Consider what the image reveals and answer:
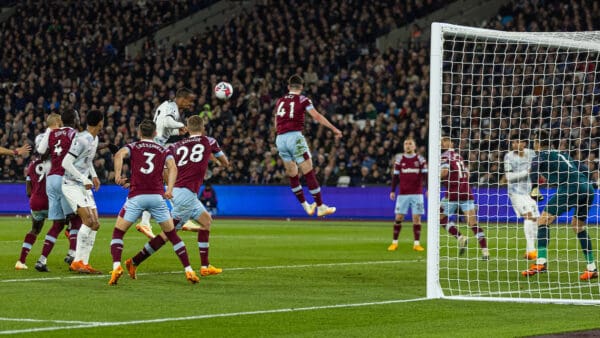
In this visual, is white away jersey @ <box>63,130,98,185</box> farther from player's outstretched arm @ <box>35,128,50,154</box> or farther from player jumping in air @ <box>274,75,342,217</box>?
player jumping in air @ <box>274,75,342,217</box>

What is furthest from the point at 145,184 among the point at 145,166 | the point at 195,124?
the point at 195,124

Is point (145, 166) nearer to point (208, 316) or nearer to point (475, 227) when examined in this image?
point (208, 316)

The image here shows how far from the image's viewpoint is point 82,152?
48.1 ft

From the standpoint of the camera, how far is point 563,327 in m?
9.70

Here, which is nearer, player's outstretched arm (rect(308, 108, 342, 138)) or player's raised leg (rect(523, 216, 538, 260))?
player's outstretched arm (rect(308, 108, 342, 138))

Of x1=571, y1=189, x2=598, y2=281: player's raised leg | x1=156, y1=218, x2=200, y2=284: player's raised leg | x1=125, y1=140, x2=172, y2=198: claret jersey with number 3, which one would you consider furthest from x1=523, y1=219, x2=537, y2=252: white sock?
x1=125, y1=140, x2=172, y2=198: claret jersey with number 3

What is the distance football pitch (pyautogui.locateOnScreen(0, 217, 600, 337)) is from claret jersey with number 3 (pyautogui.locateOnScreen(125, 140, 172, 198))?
121cm

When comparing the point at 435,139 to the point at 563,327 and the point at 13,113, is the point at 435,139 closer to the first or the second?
the point at 563,327

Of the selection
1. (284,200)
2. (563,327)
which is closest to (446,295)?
(563,327)

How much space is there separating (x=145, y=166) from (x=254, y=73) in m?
26.4

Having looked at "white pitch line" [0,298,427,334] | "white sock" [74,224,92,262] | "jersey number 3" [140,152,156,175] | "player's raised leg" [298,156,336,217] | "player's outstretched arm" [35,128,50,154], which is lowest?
"white pitch line" [0,298,427,334]

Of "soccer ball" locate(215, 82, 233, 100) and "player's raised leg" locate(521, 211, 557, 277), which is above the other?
"soccer ball" locate(215, 82, 233, 100)

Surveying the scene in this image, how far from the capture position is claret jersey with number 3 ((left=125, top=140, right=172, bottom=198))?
13086mm

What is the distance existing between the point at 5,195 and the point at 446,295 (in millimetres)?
26650
